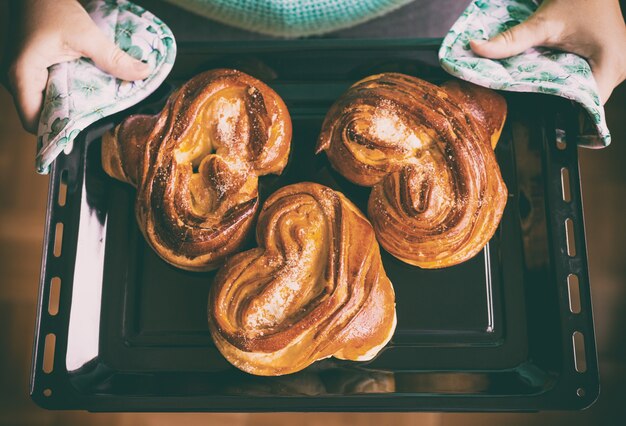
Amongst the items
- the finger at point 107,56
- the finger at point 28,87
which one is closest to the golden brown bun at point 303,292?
the finger at point 107,56

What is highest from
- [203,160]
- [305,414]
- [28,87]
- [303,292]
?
[28,87]

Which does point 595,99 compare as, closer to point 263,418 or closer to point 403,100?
point 403,100

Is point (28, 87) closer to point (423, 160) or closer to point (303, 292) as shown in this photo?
point (303, 292)

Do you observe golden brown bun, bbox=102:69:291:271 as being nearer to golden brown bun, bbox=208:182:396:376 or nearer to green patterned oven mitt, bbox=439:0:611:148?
golden brown bun, bbox=208:182:396:376

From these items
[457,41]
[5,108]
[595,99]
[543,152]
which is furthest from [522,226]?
[5,108]

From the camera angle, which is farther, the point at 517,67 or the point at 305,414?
the point at 305,414

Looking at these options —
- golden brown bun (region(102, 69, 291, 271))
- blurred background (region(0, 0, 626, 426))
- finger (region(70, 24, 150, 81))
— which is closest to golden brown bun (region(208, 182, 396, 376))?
golden brown bun (region(102, 69, 291, 271))

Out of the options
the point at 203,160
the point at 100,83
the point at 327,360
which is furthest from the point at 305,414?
the point at 100,83
